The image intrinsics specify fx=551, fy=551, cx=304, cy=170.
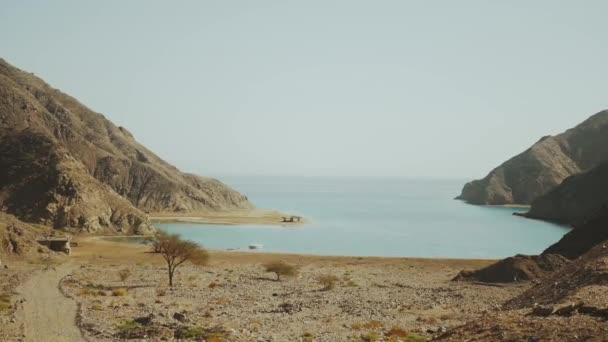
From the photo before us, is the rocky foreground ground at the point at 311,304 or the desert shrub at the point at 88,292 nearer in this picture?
the rocky foreground ground at the point at 311,304

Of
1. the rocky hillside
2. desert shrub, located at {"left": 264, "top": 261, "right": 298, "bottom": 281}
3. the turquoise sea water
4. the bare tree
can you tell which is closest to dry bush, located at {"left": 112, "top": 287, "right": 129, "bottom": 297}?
the bare tree

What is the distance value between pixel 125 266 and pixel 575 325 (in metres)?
53.0

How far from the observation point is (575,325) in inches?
763

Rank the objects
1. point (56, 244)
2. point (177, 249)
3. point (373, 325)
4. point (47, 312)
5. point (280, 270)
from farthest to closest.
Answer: point (56, 244) < point (280, 270) < point (177, 249) < point (47, 312) < point (373, 325)

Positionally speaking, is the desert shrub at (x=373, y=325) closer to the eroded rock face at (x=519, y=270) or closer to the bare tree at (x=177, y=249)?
the eroded rock face at (x=519, y=270)

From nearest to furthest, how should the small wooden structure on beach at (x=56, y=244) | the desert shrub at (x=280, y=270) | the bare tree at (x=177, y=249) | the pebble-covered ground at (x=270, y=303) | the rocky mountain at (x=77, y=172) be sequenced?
1. the pebble-covered ground at (x=270, y=303)
2. the bare tree at (x=177, y=249)
3. the desert shrub at (x=280, y=270)
4. the small wooden structure on beach at (x=56, y=244)
5. the rocky mountain at (x=77, y=172)

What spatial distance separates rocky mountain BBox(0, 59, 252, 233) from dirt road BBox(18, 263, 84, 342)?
59322mm

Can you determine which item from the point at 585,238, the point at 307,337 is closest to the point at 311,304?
the point at 307,337

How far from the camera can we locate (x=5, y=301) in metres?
34.8

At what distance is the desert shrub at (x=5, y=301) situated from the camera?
3288 cm

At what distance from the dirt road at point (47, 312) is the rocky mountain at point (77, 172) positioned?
59.3 m

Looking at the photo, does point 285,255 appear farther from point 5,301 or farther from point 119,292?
point 5,301

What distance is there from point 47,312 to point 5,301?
3.92 meters

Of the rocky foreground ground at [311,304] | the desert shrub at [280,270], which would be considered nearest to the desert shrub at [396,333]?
the rocky foreground ground at [311,304]
